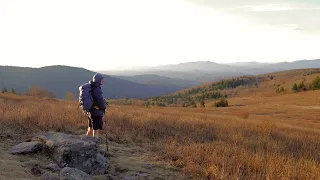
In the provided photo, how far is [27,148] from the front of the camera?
7250 millimetres

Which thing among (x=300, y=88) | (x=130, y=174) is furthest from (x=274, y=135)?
(x=300, y=88)

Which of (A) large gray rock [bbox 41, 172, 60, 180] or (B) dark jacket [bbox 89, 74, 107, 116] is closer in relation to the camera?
(A) large gray rock [bbox 41, 172, 60, 180]

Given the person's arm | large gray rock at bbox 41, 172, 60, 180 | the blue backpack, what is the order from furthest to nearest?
1. the person's arm
2. the blue backpack
3. large gray rock at bbox 41, 172, 60, 180

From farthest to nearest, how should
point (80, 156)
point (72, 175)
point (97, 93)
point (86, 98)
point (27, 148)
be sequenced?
point (97, 93) → point (86, 98) → point (27, 148) → point (80, 156) → point (72, 175)

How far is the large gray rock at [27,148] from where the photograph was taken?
7150mm

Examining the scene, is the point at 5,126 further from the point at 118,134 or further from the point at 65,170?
the point at 65,170

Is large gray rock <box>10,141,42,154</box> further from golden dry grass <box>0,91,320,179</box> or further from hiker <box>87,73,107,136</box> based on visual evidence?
golden dry grass <box>0,91,320,179</box>

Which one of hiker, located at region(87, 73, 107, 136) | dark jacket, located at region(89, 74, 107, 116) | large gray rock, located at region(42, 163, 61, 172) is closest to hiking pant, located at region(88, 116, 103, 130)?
hiker, located at region(87, 73, 107, 136)

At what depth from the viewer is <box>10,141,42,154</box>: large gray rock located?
7.15 meters

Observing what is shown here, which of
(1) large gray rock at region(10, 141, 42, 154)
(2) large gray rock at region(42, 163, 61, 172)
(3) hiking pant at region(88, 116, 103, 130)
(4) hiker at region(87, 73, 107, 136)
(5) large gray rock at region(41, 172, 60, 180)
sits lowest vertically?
(2) large gray rock at region(42, 163, 61, 172)

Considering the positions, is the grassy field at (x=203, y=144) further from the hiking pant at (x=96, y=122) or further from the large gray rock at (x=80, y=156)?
the large gray rock at (x=80, y=156)

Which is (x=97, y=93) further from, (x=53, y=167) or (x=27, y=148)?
(x=53, y=167)

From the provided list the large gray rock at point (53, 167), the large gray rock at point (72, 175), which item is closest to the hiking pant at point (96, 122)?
the large gray rock at point (53, 167)

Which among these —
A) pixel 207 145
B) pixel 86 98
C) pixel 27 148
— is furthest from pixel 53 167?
pixel 207 145
